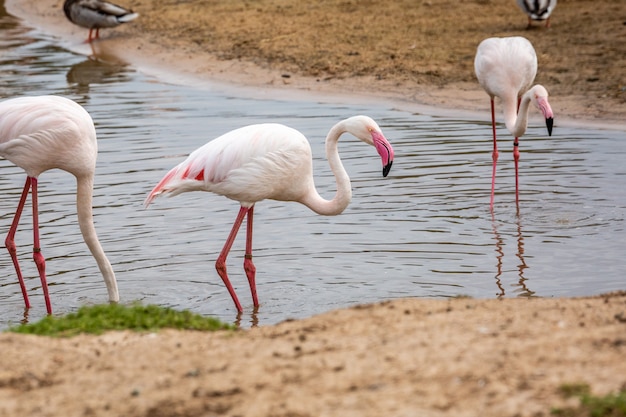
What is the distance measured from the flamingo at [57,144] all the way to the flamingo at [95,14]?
1242 centimetres

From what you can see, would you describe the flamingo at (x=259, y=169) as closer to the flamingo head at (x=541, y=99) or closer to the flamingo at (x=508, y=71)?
the flamingo head at (x=541, y=99)

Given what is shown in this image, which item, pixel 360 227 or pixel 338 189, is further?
pixel 360 227

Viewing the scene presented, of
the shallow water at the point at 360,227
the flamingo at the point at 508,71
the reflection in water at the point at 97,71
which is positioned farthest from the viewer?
the reflection in water at the point at 97,71

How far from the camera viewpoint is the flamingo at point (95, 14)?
61.6 ft

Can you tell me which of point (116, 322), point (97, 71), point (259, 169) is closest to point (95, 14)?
point (97, 71)

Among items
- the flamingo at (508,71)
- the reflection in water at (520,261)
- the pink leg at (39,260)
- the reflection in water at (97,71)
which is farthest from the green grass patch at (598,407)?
the reflection in water at (97,71)

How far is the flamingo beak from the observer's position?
6.77 m

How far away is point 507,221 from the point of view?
8492 mm

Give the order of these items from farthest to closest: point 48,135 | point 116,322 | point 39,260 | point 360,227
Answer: point 360,227, point 39,260, point 48,135, point 116,322

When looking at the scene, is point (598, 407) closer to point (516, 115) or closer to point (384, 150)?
point (384, 150)

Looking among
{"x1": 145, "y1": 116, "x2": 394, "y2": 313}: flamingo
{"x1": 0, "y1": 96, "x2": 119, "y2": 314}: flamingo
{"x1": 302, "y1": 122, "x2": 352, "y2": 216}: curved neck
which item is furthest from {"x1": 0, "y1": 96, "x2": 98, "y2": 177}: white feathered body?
{"x1": 302, "y1": 122, "x2": 352, "y2": 216}: curved neck

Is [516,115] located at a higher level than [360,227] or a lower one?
higher

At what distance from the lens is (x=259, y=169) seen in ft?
22.1

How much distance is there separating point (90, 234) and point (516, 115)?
469 cm
